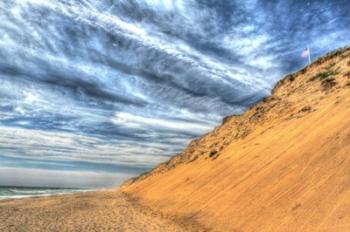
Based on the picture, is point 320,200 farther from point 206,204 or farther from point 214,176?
point 214,176

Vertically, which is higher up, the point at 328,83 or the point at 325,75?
the point at 325,75

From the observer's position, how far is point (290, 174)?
15.3m

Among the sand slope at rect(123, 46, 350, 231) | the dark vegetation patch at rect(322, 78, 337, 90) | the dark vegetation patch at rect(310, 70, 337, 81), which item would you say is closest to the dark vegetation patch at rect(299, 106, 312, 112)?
the sand slope at rect(123, 46, 350, 231)

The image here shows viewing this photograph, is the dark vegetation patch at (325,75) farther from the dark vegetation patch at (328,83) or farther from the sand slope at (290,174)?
the dark vegetation patch at (328,83)

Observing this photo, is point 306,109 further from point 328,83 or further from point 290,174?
point 290,174

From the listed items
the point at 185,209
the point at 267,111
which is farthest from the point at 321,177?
the point at 267,111

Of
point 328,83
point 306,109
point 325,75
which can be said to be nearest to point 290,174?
point 306,109

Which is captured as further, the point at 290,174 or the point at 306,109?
the point at 306,109

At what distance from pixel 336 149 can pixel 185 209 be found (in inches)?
382

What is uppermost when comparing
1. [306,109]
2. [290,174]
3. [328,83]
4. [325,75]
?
[325,75]

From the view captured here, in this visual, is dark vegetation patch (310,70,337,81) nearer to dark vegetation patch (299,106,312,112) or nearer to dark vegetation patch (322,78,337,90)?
dark vegetation patch (322,78,337,90)

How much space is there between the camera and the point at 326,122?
1808 cm

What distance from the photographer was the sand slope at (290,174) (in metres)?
11.7

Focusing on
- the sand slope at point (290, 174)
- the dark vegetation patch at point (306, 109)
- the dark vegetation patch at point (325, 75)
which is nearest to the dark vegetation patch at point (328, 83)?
the sand slope at point (290, 174)
